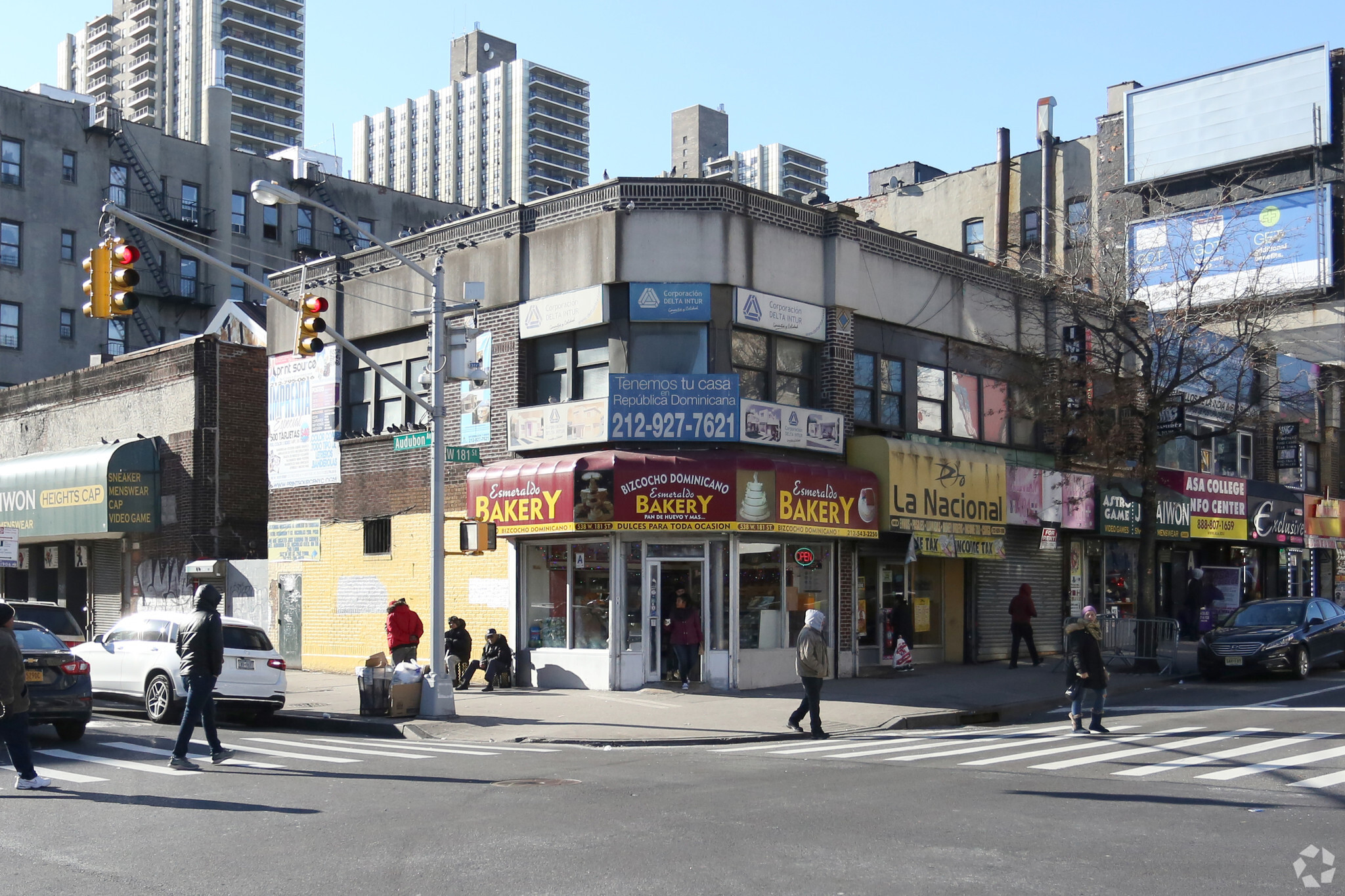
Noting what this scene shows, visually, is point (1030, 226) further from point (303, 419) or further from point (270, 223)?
point (270, 223)

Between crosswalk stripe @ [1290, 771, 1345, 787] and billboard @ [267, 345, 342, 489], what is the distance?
20.0 m

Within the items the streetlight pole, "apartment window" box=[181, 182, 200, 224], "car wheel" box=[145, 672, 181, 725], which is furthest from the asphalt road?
"apartment window" box=[181, 182, 200, 224]

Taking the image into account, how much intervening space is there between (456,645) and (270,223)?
153 feet

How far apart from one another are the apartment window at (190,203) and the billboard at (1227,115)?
4171 cm

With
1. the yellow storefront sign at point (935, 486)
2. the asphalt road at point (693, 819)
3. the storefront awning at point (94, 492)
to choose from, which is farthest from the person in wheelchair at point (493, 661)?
the storefront awning at point (94, 492)

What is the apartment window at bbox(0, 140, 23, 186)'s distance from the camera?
52.5 metres

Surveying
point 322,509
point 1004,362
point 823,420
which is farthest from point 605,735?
point 1004,362

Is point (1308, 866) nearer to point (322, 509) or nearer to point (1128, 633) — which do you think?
point (1128, 633)

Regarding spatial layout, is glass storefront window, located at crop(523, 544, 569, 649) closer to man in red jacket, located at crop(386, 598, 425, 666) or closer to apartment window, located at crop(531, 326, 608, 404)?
man in red jacket, located at crop(386, 598, 425, 666)

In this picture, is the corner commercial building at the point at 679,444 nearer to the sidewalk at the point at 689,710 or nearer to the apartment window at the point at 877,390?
the apartment window at the point at 877,390

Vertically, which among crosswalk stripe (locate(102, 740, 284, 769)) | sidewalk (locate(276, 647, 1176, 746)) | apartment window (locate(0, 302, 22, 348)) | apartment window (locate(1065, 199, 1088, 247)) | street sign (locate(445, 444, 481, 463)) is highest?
apartment window (locate(0, 302, 22, 348))

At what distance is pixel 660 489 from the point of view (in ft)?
67.2

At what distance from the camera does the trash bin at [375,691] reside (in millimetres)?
18156

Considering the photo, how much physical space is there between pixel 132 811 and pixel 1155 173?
4599 cm
